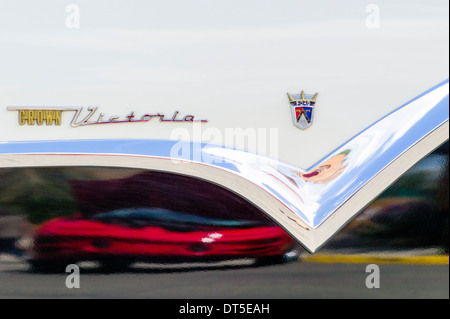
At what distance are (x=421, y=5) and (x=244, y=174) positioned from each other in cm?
105

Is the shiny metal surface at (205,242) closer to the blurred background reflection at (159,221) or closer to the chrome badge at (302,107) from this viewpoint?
the blurred background reflection at (159,221)

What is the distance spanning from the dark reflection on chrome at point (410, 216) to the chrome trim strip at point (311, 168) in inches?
1.6

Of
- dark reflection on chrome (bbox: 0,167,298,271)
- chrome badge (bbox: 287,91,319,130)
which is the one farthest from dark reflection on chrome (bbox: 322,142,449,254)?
chrome badge (bbox: 287,91,319,130)

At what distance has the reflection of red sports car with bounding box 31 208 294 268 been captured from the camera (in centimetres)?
310

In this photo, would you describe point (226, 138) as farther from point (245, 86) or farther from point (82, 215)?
point (82, 215)

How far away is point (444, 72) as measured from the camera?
10.2ft

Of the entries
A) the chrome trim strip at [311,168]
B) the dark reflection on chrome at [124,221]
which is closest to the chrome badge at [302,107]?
the chrome trim strip at [311,168]

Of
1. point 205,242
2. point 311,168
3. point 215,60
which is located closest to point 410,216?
point 311,168

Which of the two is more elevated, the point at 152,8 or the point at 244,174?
the point at 152,8

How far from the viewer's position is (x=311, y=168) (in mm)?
3129

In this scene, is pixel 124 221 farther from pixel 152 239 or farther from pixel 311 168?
pixel 311 168

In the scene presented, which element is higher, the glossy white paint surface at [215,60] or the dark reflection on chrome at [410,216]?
the glossy white paint surface at [215,60]

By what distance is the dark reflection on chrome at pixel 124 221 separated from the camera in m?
3.10

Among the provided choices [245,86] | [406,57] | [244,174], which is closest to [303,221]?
[244,174]
